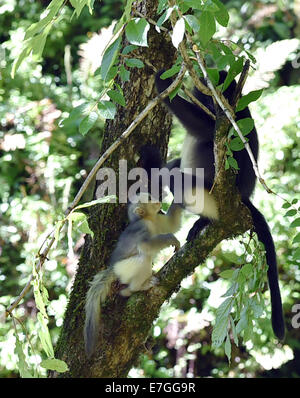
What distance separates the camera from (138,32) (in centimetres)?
149

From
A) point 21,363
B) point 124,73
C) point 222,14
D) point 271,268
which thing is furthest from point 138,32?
point 271,268

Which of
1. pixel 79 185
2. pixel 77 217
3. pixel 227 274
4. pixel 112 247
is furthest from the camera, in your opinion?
pixel 79 185

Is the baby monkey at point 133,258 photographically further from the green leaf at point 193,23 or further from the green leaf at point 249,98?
the green leaf at point 193,23

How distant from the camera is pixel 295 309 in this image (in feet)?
13.7

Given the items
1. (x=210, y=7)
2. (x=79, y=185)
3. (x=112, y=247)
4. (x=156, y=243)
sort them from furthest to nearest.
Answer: (x=79, y=185), (x=156, y=243), (x=112, y=247), (x=210, y=7)

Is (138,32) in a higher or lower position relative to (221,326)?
higher

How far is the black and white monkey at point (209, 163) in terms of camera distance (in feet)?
8.16

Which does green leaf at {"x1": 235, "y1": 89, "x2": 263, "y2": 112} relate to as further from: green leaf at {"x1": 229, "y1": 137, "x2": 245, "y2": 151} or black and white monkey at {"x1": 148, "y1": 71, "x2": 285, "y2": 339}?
black and white monkey at {"x1": 148, "y1": 71, "x2": 285, "y2": 339}

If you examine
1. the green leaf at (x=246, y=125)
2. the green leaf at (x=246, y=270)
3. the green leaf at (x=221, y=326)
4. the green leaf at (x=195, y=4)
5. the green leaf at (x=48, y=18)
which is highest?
the green leaf at (x=48, y=18)

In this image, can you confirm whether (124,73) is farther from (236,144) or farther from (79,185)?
(79,185)

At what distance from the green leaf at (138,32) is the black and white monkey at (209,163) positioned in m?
0.92

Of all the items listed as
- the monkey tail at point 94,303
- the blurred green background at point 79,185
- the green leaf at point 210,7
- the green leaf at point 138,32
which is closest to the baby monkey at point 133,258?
the monkey tail at point 94,303

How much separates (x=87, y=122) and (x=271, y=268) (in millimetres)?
1183

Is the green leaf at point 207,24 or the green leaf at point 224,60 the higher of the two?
the green leaf at point 224,60
